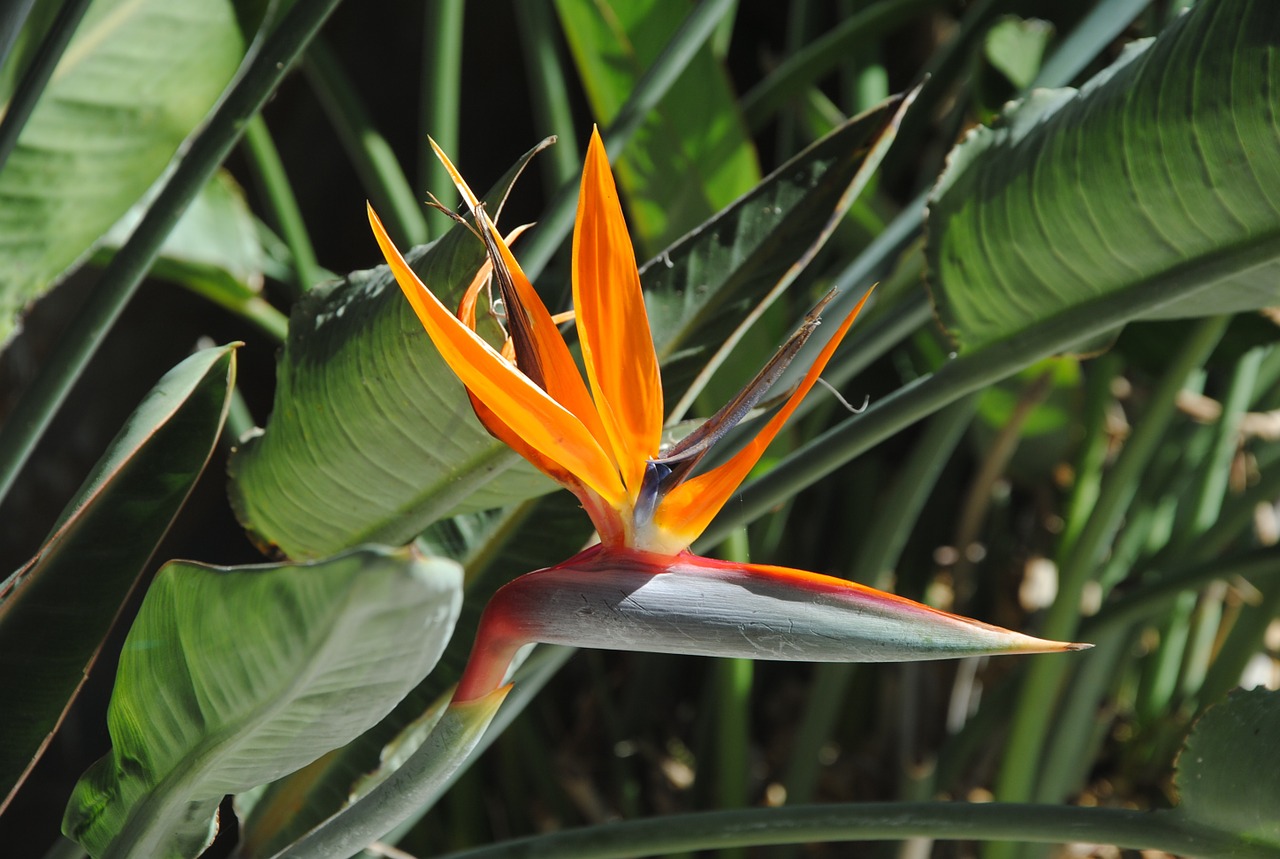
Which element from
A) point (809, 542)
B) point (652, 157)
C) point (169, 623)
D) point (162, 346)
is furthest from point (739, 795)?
point (162, 346)

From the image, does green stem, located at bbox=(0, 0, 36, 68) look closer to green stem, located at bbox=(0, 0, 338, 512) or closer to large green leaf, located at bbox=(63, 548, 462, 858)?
green stem, located at bbox=(0, 0, 338, 512)

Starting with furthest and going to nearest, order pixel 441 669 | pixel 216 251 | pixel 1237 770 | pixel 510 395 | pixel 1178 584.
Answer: pixel 216 251 → pixel 1178 584 → pixel 441 669 → pixel 1237 770 → pixel 510 395

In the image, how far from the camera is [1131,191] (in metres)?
0.41

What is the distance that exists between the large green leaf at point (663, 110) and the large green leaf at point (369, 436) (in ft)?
1.13

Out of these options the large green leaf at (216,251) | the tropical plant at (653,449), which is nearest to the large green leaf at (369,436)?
the tropical plant at (653,449)

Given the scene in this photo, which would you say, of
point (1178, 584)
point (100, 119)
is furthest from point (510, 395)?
point (1178, 584)

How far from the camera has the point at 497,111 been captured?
4.01 ft

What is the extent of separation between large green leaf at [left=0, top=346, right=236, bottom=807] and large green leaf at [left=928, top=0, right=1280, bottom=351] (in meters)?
0.33

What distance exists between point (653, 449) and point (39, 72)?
0.32 meters

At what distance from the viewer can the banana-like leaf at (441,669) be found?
0.49m

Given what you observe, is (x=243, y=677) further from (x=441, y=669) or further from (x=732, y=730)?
(x=732, y=730)

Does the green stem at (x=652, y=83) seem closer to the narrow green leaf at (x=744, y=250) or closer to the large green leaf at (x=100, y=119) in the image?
the narrow green leaf at (x=744, y=250)

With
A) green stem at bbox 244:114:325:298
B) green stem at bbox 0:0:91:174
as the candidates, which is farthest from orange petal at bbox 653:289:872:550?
green stem at bbox 244:114:325:298

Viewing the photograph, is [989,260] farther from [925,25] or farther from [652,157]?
[925,25]
